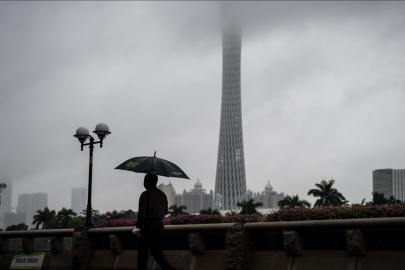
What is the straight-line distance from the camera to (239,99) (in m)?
141

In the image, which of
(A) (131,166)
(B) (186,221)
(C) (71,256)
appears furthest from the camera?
(C) (71,256)

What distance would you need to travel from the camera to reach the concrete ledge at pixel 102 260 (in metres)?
13.4

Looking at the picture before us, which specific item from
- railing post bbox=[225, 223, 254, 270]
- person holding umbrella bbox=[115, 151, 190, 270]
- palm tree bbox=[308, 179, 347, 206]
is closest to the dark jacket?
person holding umbrella bbox=[115, 151, 190, 270]

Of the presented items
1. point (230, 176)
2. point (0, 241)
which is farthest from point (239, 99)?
point (0, 241)

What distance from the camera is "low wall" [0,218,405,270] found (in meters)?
9.03

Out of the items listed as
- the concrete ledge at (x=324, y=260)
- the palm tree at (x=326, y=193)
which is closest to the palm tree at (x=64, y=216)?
the palm tree at (x=326, y=193)

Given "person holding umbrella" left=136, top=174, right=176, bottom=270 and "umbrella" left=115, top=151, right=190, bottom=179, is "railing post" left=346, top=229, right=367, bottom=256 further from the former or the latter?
"umbrella" left=115, top=151, right=190, bottom=179

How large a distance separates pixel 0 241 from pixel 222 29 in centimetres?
14005

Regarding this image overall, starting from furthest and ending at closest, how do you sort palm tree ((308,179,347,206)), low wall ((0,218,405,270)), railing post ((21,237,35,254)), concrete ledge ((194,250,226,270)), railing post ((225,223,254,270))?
1. palm tree ((308,179,347,206))
2. railing post ((21,237,35,254))
3. concrete ledge ((194,250,226,270))
4. railing post ((225,223,254,270))
5. low wall ((0,218,405,270))

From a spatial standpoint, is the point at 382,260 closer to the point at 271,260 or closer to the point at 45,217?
the point at 271,260

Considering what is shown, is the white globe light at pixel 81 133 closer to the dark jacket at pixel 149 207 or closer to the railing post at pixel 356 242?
the dark jacket at pixel 149 207

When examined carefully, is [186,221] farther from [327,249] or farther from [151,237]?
[327,249]

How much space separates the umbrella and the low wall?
139 cm

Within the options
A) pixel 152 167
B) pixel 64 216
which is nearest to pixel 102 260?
pixel 152 167
